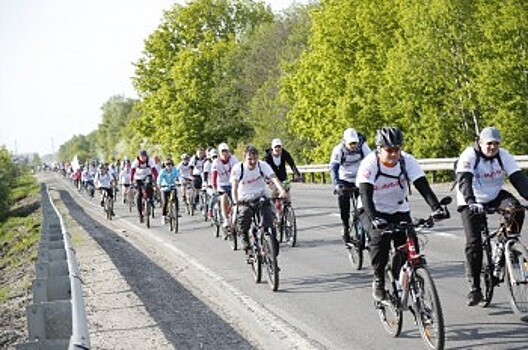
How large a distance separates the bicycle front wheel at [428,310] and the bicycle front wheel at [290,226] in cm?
765

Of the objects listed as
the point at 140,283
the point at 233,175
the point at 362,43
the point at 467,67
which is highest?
the point at 362,43

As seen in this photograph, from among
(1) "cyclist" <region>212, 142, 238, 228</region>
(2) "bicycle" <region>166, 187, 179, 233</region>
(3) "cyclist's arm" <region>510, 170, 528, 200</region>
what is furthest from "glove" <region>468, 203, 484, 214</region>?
(2) "bicycle" <region>166, 187, 179, 233</region>

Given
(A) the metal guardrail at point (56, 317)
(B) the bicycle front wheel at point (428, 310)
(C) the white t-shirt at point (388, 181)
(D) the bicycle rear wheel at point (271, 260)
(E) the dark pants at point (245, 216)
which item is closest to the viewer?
(A) the metal guardrail at point (56, 317)

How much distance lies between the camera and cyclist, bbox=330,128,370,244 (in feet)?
37.9

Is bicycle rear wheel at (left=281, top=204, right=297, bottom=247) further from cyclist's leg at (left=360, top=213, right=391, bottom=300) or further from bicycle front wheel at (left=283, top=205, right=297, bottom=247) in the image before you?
cyclist's leg at (left=360, top=213, right=391, bottom=300)

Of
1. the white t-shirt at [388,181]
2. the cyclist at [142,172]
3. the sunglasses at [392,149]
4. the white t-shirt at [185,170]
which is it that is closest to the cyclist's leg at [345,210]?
the white t-shirt at [388,181]

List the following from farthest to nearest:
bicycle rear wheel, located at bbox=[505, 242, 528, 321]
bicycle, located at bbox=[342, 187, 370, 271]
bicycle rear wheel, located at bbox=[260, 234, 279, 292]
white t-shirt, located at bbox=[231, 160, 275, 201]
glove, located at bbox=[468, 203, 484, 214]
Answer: white t-shirt, located at bbox=[231, 160, 275, 201] → bicycle, located at bbox=[342, 187, 370, 271] → bicycle rear wheel, located at bbox=[260, 234, 279, 292] → glove, located at bbox=[468, 203, 484, 214] → bicycle rear wheel, located at bbox=[505, 242, 528, 321]

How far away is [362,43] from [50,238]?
27.3 m

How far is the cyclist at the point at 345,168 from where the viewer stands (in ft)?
37.9

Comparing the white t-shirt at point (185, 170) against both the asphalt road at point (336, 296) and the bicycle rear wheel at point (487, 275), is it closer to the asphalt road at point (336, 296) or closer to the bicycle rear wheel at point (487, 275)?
the asphalt road at point (336, 296)

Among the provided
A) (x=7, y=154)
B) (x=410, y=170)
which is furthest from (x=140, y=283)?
(x=7, y=154)

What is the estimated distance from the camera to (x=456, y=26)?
94.4 feet

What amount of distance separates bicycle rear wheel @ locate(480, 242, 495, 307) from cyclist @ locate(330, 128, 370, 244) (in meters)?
3.81

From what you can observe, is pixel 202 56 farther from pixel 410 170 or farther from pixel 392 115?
pixel 410 170
